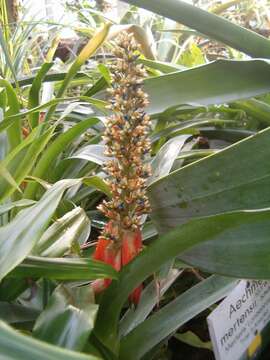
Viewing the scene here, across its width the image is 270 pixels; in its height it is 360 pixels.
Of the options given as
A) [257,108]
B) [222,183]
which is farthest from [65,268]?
[257,108]

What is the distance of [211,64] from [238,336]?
0.29 metres

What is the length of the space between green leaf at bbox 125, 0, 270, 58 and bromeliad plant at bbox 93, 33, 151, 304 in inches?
4.9

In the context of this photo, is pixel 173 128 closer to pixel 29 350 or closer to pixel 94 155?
pixel 94 155

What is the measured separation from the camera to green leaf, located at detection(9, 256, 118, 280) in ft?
1.06

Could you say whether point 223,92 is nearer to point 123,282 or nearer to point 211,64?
point 211,64

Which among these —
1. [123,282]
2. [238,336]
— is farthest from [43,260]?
[238,336]

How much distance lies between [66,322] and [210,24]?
364mm

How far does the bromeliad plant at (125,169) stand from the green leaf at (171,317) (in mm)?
31

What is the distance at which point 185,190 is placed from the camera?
1.26ft

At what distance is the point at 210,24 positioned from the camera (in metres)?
0.51

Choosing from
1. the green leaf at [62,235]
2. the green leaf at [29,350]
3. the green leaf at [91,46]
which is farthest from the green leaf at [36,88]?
the green leaf at [29,350]

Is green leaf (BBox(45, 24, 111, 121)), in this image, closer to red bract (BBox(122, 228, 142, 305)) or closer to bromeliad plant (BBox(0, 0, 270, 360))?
bromeliad plant (BBox(0, 0, 270, 360))

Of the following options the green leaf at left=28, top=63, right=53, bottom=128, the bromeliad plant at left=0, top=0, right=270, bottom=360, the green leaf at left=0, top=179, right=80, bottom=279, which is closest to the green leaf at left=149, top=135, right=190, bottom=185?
the bromeliad plant at left=0, top=0, right=270, bottom=360

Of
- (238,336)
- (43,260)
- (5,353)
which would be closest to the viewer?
(5,353)
